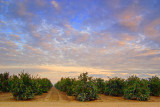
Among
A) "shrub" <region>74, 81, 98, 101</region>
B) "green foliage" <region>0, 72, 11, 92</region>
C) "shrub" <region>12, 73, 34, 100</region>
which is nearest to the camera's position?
"shrub" <region>12, 73, 34, 100</region>

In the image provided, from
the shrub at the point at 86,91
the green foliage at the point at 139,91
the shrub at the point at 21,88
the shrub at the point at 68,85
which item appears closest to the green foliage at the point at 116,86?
the green foliage at the point at 139,91

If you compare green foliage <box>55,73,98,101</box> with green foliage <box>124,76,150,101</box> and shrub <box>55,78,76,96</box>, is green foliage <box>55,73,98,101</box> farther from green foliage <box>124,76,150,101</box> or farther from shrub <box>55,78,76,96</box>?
green foliage <box>124,76,150,101</box>

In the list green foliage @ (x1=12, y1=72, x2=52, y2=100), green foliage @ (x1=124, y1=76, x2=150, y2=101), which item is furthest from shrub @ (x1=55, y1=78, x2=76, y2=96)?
green foliage @ (x1=124, y1=76, x2=150, y2=101)

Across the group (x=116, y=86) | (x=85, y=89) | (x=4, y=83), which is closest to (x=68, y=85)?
(x=116, y=86)

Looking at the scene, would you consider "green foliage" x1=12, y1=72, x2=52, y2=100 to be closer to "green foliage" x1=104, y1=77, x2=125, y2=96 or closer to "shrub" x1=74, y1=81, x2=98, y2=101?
"shrub" x1=74, y1=81, x2=98, y2=101

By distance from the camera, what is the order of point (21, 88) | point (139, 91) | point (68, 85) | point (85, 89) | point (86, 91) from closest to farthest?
point (21, 88) < point (86, 91) < point (85, 89) < point (139, 91) < point (68, 85)

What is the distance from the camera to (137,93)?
20453 mm

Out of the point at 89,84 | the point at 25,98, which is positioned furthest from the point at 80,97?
the point at 25,98

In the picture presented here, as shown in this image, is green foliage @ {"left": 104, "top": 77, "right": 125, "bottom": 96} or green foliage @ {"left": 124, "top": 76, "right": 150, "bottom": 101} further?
green foliage @ {"left": 104, "top": 77, "right": 125, "bottom": 96}

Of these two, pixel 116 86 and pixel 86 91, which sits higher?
pixel 116 86

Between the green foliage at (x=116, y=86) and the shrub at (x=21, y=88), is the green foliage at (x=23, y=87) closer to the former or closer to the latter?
the shrub at (x=21, y=88)

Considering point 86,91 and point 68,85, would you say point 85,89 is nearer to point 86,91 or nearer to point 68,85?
point 86,91

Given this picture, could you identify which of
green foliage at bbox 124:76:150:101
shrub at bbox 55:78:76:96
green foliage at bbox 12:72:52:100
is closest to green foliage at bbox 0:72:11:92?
green foliage at bbox 12:72:52:100

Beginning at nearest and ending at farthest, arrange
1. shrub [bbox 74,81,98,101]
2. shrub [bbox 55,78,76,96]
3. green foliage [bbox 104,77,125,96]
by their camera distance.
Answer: shrub [bbox 74,81,98,101] → green foliage [bbox 104,77,125,96] → shrub [bbox 55,78,76,96]
